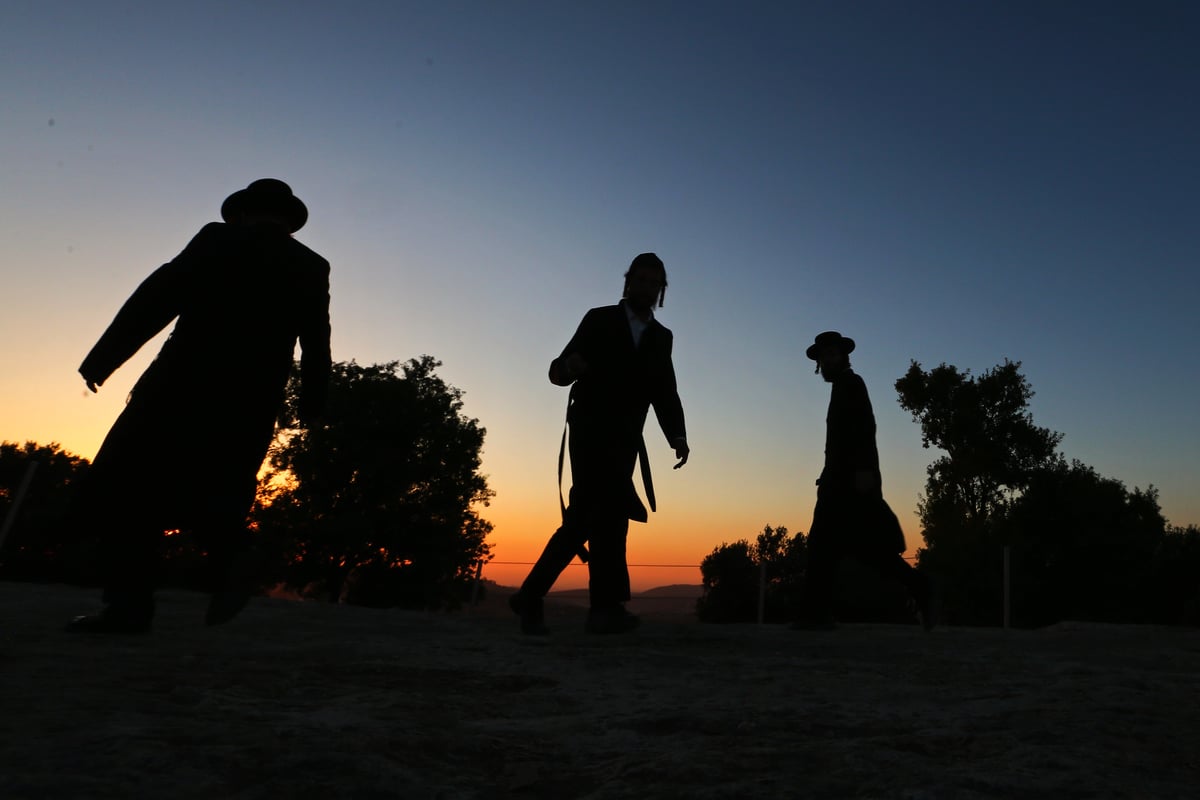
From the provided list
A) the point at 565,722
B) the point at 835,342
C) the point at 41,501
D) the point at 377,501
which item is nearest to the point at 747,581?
the point at 377,501

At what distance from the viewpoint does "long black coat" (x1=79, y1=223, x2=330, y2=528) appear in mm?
2992

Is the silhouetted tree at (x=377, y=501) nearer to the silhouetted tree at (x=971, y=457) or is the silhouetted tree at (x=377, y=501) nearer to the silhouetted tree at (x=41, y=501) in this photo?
the silhouetted tree at (x=41, y=501)

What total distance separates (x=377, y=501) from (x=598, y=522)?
949 inches

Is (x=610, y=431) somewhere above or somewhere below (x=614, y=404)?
below

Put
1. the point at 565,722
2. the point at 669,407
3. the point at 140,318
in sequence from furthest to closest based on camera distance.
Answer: the point at 669,407 < the point at 140,318 < the point at 565,722

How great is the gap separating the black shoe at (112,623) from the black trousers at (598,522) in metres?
1.76

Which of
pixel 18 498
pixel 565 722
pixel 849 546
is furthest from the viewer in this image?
pixel 18 498

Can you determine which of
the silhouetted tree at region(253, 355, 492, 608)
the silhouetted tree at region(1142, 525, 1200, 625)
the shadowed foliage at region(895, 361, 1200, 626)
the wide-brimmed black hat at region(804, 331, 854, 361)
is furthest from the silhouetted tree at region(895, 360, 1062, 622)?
the wide-brimmed black hat at region(804, 331, 854, 361)

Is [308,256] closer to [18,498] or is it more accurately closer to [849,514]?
[849,514]

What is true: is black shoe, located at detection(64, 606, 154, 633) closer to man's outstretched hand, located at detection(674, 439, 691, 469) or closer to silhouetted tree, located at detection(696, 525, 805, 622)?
man's outstretched hand, located at detection(674, 439, 691, 469)

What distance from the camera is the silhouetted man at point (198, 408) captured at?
297cm

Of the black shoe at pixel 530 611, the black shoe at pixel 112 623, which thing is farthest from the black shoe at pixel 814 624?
the black shoe at pixel 112 623

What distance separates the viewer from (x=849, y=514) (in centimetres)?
532

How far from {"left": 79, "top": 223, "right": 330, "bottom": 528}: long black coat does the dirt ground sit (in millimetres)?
541
